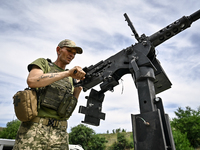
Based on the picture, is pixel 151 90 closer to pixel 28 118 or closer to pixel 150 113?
pixel 150 113

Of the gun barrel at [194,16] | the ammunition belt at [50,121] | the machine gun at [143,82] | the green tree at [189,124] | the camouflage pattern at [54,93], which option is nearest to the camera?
the machine gun at [143,82]

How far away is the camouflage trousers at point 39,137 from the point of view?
7.04ft

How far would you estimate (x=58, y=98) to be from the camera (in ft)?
8.94

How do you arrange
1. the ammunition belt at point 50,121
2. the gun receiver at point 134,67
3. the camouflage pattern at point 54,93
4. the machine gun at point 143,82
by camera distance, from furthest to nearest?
the gun receiver at point 134,67
the camouflage pattern at point 54,93
the ammunition belt at point 50,121
the machine gun at point 143,82

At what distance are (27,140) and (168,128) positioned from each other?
2.10 meters

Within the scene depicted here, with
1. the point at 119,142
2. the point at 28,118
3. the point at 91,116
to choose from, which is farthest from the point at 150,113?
the point at 119,142

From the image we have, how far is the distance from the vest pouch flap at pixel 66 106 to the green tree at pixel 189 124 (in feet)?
106

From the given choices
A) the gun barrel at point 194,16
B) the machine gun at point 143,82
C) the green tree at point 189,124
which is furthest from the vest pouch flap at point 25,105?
the green tree at point 189,124

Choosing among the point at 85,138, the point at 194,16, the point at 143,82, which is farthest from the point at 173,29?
the point at 85,138

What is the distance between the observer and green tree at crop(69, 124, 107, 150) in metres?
29.7

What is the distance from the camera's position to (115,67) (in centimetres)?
364

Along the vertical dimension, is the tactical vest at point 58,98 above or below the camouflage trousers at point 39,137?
above

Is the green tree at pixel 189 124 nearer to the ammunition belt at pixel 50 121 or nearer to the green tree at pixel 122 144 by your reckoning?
the green tree at pixel 122 144

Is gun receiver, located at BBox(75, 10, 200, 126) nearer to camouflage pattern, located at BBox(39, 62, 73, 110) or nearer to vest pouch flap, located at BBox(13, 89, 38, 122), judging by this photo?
camouflage pattern, located at BBox(39, 62, 73, 110)
